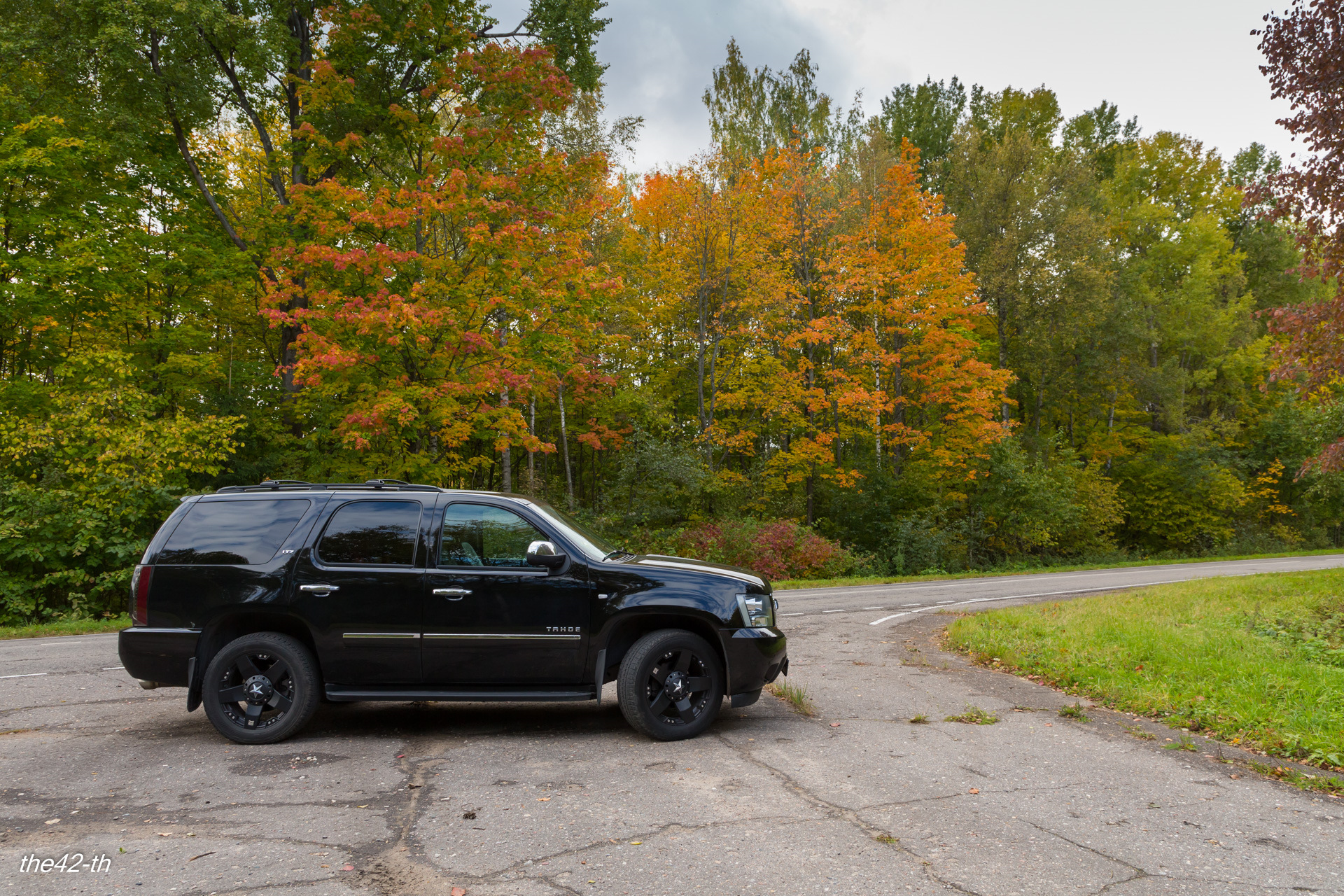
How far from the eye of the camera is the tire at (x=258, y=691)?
5602 millimetres

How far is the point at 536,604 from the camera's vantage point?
5.71m

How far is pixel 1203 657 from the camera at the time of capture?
7.83 m

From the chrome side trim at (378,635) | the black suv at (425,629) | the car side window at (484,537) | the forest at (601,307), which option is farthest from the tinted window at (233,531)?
the forest at (601,307)

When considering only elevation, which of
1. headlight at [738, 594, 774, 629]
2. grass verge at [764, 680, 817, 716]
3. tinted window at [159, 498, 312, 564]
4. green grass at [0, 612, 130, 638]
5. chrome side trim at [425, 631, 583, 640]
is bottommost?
green grass at [0, 612, 130, 638]

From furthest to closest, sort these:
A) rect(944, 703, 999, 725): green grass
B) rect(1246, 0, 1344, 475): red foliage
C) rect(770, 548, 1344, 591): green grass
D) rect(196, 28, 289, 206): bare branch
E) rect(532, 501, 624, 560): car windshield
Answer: rect(770, 548, 1344, 591): green grass
rect(196, 28, 289, 206): bare branch
rect(1246, 0, 1344, 475): red foliage
rect(944, 703, 999, 725): green grass
rect(532, 501, 624, 560): car windshield

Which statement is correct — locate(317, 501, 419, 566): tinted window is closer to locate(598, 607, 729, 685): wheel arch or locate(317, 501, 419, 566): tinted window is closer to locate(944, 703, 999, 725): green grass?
locate(598, 607, 729, 685): wheel arch

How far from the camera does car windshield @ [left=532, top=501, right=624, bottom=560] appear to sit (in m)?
6.02

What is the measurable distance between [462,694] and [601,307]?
12.8m

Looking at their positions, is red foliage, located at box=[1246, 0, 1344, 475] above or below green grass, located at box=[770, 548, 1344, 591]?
above

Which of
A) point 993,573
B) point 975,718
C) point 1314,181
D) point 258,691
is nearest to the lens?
point 258,691

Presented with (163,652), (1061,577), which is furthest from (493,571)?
(1061,577)

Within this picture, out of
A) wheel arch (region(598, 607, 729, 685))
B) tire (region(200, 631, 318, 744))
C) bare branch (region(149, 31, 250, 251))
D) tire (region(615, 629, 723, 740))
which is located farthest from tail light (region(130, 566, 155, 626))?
bare branch (region(149, 31, 250, 251))

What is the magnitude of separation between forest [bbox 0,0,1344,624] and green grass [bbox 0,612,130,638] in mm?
1231

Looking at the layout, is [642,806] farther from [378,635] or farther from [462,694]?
[378,635]
